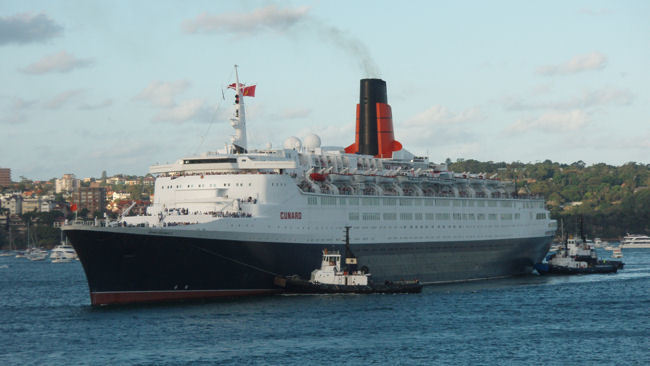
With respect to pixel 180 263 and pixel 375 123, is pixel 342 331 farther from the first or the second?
pixel 375 123

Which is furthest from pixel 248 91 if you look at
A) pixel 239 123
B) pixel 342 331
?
pixel 342 331

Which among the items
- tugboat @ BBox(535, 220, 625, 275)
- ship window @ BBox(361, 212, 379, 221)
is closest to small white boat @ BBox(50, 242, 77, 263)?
tugboat @ BBox(535, 220, 625, 275)

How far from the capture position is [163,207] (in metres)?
65.4

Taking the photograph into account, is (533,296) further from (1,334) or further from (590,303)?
(1,334)

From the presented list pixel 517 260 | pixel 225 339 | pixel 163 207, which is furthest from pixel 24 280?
pixel 225 339

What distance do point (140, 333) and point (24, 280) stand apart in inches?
2326

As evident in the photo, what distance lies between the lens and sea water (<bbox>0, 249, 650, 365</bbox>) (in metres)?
44.0

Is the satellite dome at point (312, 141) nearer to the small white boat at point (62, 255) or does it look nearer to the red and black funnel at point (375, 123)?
the red and black funnel at point (375, 123)

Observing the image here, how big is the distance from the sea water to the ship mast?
12.6m

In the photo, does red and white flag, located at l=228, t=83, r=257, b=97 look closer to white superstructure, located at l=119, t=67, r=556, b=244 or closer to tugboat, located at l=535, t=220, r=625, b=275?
white superstructure, located at l=119, t=67, r=556, b=244

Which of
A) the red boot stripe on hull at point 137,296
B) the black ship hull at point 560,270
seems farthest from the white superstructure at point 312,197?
the black ship hull at point 560,270

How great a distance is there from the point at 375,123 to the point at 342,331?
3831 cm

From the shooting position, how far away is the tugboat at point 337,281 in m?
62.6

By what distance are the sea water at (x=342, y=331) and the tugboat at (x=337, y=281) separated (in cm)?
69
